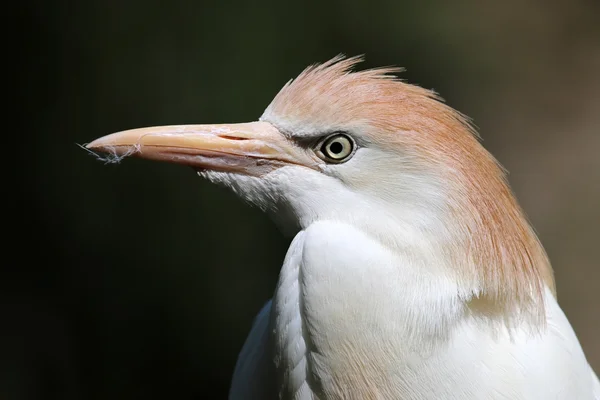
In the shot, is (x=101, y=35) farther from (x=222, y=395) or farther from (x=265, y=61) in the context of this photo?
(x=222, y=395)

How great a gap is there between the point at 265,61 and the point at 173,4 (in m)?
0.46

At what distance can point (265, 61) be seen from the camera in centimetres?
305

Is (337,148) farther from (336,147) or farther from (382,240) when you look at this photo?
(382,240)

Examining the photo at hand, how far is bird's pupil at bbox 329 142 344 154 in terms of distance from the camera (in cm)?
110

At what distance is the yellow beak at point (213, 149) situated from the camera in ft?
3.76

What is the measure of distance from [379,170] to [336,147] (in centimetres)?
8

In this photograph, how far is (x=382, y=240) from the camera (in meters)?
1.06

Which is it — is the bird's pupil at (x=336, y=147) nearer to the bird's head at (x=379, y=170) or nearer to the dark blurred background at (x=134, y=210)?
the bird's head at (x=379, y=170)

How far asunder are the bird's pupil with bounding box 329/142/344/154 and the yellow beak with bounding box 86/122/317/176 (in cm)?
5

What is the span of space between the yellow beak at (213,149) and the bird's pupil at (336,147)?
0.05 m

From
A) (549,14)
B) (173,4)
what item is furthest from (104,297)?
(549,14)

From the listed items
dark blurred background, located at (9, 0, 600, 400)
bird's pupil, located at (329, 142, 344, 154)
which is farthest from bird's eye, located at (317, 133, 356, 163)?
dark blurred background, located at (9, 0, 600, 400)

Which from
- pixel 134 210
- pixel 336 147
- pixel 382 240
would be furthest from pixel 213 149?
pixel 134 210

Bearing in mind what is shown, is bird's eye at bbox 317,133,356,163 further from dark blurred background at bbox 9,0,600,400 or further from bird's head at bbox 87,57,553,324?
dark blurred background at bbox 9,0,600,400
